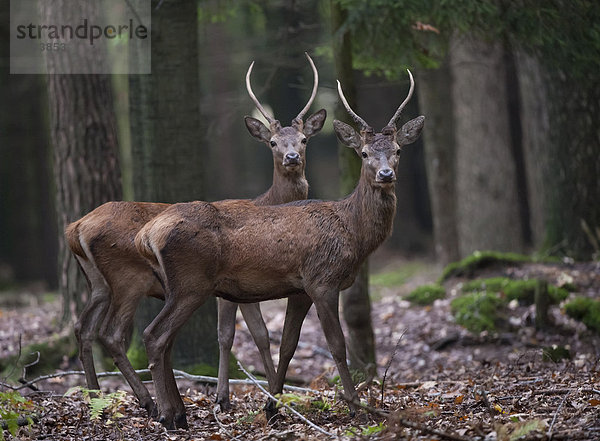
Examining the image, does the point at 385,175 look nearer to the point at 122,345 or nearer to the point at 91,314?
the point at 122,345

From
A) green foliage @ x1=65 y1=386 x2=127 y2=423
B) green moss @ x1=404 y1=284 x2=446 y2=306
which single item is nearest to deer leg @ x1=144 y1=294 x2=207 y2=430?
green foliage @ x1=65 y1=386 x2=127 y2=423

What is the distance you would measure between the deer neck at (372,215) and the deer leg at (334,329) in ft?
1.79

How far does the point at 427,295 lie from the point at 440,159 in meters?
3.36

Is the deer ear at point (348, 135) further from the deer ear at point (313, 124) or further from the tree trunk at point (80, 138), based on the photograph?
the tree trunk at point (80, 138)

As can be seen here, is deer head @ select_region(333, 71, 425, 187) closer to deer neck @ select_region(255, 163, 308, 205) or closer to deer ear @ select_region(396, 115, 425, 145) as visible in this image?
deer ear @ select_region(396, 115, 425, 145)

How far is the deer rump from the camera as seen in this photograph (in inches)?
251

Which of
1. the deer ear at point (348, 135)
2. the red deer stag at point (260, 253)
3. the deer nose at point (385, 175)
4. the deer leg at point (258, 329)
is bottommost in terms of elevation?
the deer leg at point (258, 329)

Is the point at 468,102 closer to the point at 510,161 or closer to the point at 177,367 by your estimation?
the point at 510,161

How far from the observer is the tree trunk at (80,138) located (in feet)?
32.0

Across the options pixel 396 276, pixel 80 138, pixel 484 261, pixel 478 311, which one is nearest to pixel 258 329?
pixel 80 138

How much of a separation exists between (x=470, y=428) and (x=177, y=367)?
14.3ft

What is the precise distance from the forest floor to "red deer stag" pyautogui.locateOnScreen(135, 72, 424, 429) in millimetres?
469

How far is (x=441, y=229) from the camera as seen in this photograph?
15.3 m

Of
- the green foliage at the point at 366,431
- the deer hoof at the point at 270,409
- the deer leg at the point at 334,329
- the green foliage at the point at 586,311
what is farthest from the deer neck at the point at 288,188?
the green foliage at the point at 586,311
